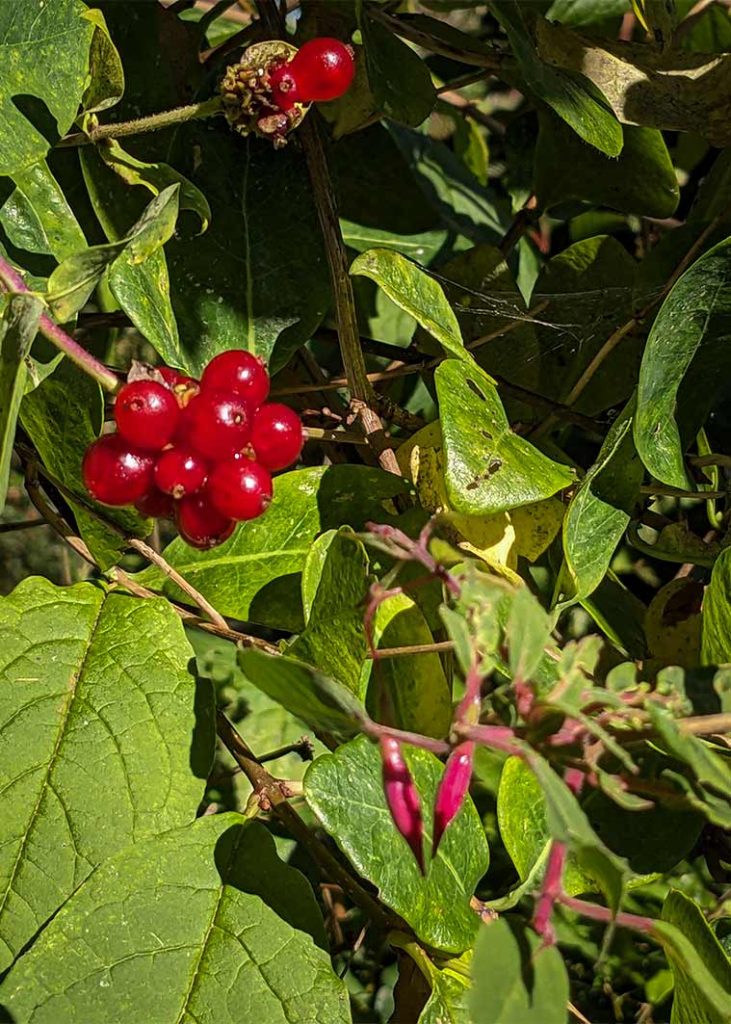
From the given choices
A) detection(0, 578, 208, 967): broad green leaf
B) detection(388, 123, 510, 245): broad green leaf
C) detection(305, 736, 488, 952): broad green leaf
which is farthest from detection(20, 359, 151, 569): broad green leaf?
detection(388, 123, 510, 245): broad green leaf

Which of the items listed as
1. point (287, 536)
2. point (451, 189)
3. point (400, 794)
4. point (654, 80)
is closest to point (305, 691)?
point (400, 794)

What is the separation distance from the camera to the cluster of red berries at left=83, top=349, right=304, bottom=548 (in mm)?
644

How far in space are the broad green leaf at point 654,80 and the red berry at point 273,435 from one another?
0.46 meters

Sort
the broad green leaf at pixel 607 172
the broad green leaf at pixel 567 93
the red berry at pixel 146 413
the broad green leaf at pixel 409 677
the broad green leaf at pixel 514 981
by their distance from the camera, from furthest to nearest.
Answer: the broad green leaf at pixel 607 172, the broad green leaf at pixel 567 93, the broad green leaf at pixel 409 677, the red berry at pixel 146 413, the broad green leaf at pixel 514 981

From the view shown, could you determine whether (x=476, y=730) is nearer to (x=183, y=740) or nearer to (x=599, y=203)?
(x=183, y=740)

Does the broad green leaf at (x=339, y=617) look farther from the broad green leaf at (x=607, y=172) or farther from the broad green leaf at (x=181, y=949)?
the broad green leaf at (x=607, y=172)

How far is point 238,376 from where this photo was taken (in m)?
0.67

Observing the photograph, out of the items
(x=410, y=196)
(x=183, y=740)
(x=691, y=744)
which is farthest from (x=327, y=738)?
(x=410, y=196)

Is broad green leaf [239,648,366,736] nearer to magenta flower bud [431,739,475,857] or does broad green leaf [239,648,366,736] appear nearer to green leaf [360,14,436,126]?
magenta flower bud [431,739,475,857]

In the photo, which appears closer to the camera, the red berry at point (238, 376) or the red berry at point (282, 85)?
the red berry at point (238, 376)

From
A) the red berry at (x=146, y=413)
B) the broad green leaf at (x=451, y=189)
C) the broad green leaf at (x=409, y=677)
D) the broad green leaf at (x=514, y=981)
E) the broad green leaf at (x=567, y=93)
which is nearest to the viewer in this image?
the broad green leaf at (x=514, y=981)

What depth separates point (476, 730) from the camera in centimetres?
52

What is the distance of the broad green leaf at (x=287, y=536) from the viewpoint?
0.85m

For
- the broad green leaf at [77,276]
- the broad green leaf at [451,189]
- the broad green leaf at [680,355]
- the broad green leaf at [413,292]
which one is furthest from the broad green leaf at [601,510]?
the broad green leaf at [451,189]
